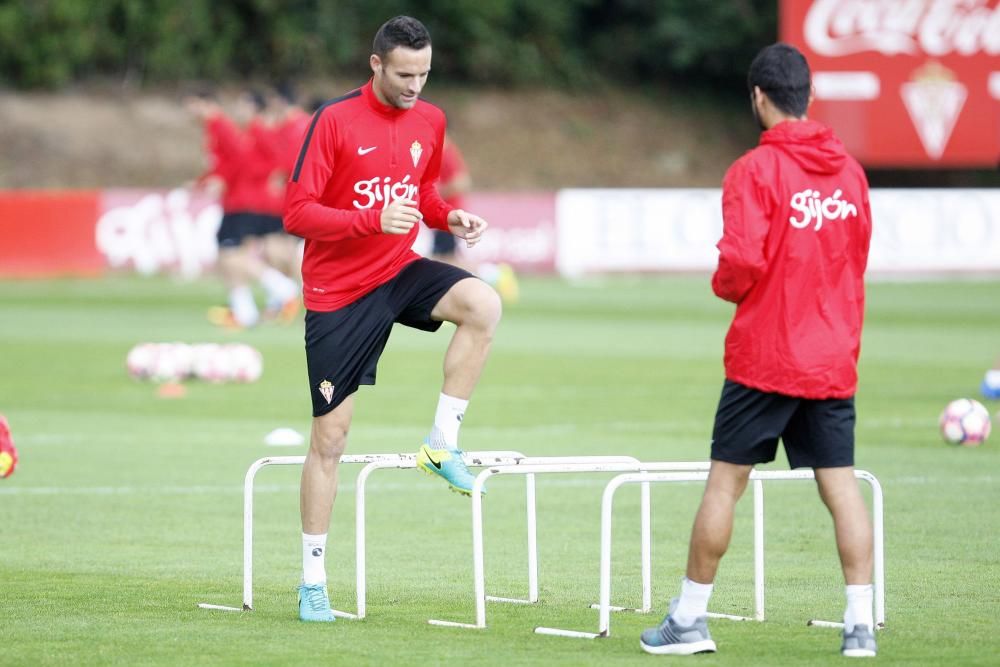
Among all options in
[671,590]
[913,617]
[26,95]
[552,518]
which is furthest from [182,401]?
[26,95]

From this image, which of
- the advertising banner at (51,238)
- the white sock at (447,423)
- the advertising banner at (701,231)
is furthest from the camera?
the advertising banner at (701,231)

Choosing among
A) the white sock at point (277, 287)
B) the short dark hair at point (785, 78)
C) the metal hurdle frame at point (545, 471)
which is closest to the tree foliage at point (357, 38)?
the white sock at point (277, 287)

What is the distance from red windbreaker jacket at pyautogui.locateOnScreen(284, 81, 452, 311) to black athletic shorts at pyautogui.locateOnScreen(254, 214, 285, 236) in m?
16.1

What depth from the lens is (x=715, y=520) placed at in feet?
21.9

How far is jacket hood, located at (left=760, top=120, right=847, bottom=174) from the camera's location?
260 inches

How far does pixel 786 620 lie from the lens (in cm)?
757

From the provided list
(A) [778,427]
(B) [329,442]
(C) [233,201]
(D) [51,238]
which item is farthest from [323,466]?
(D) [51,238]

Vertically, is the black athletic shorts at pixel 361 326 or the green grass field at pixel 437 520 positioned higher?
the black athletic shorts at pixel 361 326

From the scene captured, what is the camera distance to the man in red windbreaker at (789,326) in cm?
656

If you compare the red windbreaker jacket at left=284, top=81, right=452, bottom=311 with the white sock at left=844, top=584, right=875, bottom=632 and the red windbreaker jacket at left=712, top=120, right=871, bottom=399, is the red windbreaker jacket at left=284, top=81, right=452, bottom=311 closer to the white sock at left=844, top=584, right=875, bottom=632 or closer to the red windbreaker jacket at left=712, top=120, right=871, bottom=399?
the red windbreaker jacket at left=712, top=120, right=871, bottom=399

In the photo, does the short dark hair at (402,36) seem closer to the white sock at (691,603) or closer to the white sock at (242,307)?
the white sock at (691,603)

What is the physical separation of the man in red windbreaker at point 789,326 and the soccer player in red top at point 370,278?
1348 millimetres

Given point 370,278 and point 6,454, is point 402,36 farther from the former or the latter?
point 6,454

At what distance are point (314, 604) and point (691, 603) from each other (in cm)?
→ 170
